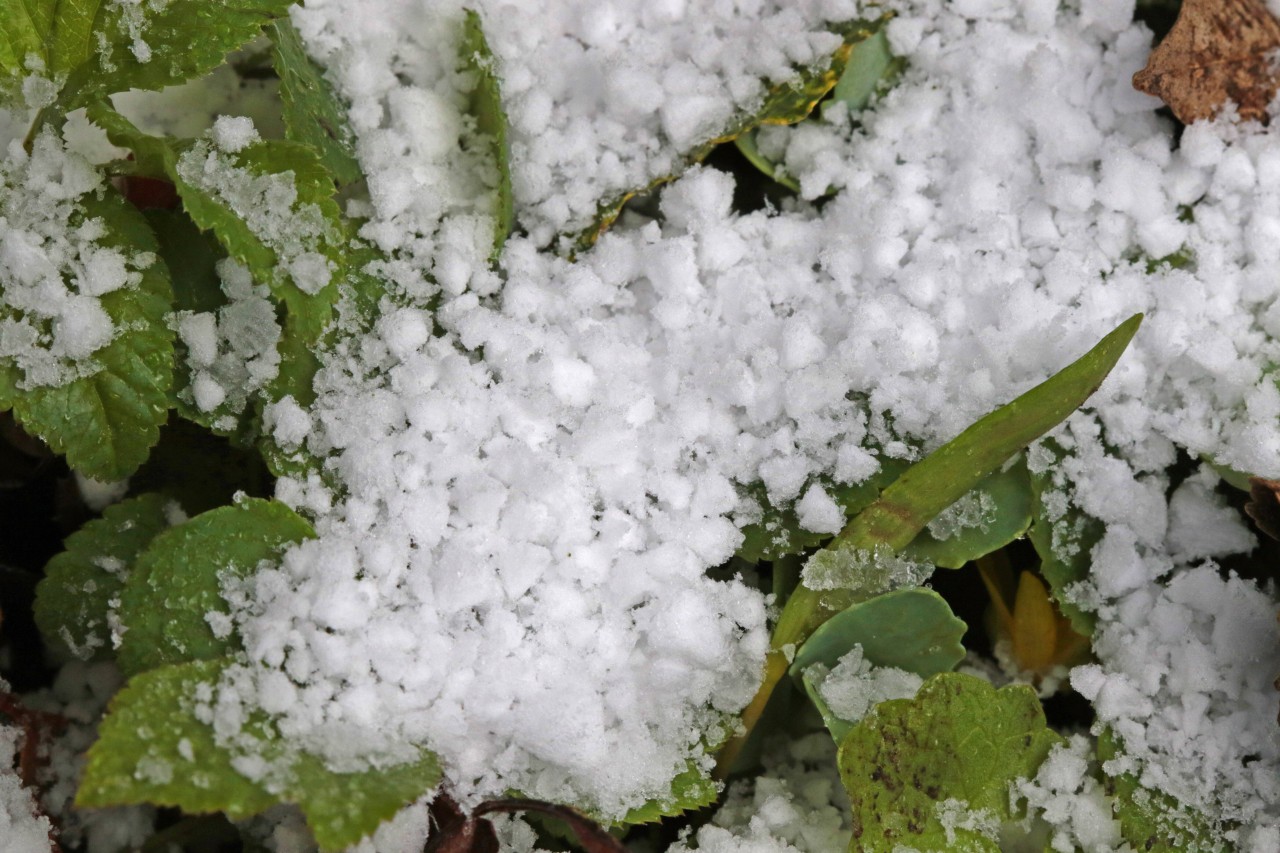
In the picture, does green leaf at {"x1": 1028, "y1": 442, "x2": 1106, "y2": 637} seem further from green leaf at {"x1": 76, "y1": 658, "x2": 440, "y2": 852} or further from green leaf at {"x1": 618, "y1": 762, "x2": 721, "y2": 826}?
green leaf at {"x1": 76, "y1": 658, "x2": 440, "y2": 852}

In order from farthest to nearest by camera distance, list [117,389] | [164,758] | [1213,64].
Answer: [1213,64]
[117,389]
[164,758]

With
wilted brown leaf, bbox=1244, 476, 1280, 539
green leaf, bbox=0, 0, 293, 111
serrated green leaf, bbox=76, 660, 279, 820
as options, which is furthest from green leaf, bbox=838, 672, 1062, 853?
green leaf, bbox=0, 0, 293, 111

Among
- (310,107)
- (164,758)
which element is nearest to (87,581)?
(164,758)

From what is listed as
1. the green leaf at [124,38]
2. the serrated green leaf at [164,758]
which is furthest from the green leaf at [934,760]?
the green leaf at [124,38]

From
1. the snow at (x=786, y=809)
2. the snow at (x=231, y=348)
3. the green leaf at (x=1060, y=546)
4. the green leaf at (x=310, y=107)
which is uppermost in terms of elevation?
the green leaf at (x=310, y=107)

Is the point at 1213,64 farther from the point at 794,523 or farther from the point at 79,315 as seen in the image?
the point at 79,315

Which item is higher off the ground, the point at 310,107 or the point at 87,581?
the point at 310,107

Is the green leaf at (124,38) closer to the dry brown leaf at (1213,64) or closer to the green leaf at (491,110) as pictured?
the green leaf at (491,110)
